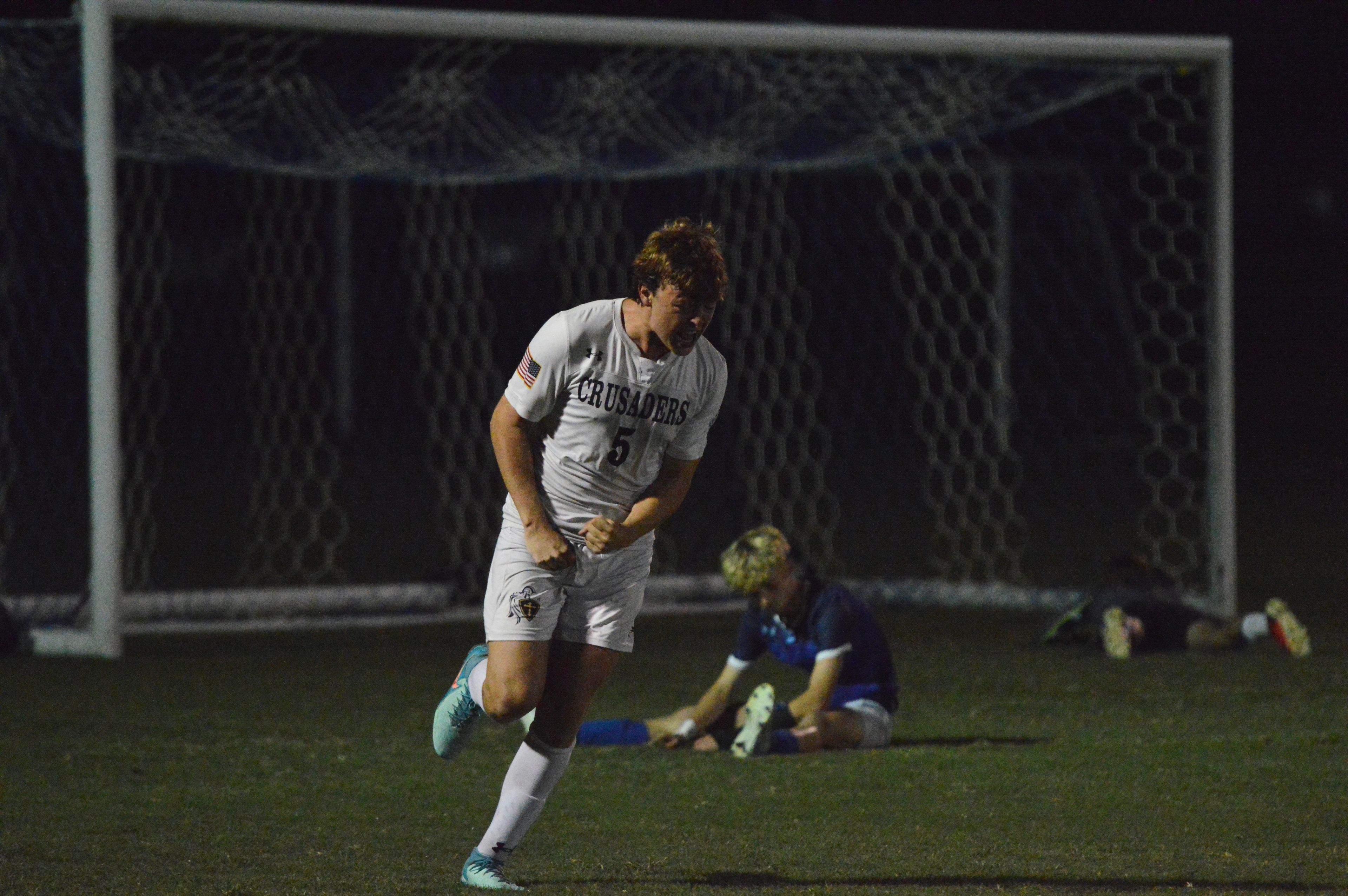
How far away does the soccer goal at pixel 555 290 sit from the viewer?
813 cm

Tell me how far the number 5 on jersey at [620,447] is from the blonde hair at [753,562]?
1.67 m

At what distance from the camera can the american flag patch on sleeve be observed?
3643mm

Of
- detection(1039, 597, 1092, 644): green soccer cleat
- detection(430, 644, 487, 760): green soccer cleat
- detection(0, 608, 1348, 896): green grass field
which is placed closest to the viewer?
detection(430, 644, 487, 760): green soccer cleat

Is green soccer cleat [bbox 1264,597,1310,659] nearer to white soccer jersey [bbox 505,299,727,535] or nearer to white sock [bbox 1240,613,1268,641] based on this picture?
white sock [bbox 1240,613,1268,641]

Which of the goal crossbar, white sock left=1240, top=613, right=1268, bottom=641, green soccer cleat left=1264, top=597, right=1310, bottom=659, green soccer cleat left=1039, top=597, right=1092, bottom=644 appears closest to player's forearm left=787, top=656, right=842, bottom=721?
green soccer cleat left=1039, top=597, right=1092, bottom=644

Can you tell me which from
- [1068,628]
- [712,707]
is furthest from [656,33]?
[712,707]

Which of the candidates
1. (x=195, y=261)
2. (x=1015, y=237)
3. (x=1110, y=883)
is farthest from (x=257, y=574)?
(x=195, y=261)

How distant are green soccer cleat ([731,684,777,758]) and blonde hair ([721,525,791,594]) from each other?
1.02 feet

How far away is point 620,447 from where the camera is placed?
3.74 m

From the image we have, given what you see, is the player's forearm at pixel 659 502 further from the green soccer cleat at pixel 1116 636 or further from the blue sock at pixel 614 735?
the green soccer cleat at pixel 1116 636

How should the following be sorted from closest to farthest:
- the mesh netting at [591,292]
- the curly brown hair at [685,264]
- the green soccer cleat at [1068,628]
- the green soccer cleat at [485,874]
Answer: the curly brown hair at [685,264] < the green soccer cleat at [485,874] < the green soccer cleat at [1068,628] < the mesh netting at [591,292]

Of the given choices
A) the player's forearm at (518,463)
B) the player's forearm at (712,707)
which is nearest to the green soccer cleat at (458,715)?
the player's forearm at (518,463)

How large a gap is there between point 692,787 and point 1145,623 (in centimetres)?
311

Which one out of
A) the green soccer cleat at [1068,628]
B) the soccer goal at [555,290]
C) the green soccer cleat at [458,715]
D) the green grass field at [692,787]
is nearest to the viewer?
the green soccer cleat at [458,715]
